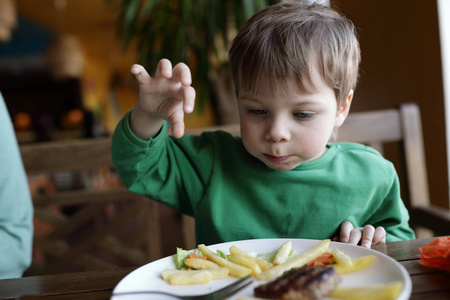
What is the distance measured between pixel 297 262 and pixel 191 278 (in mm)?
180

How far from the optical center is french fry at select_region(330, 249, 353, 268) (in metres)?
0.67

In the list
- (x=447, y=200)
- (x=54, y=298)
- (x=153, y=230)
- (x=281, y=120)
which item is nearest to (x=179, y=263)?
(x=54, y=298)

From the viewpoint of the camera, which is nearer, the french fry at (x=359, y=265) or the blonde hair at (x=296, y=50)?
the french fry at (x=359, y=265)

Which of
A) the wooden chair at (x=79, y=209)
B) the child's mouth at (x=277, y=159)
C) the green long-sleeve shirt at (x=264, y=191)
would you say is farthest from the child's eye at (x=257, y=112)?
the wooden chair at (x=79, y=209)

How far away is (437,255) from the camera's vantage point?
0.69 m

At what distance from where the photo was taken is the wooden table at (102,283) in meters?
0.63

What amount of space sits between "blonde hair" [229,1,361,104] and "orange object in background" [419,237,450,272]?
1.33 ft

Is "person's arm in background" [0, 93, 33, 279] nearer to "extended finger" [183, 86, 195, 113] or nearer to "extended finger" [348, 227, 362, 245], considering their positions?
"extended finger" [183, 86, 195, 113]

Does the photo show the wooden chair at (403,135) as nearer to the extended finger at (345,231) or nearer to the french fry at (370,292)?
the extended finger at (345,231)

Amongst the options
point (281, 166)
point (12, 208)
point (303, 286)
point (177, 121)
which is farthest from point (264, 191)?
point (12, 208)

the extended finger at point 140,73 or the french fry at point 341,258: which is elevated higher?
the extended finger at point 140,73

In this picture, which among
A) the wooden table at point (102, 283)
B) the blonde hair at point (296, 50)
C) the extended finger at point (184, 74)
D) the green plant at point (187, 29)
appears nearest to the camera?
the wooden table at point (102, 283)

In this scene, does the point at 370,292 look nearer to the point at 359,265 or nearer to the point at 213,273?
the point at 359,265

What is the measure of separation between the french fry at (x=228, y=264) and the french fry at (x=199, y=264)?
0.04 feet
